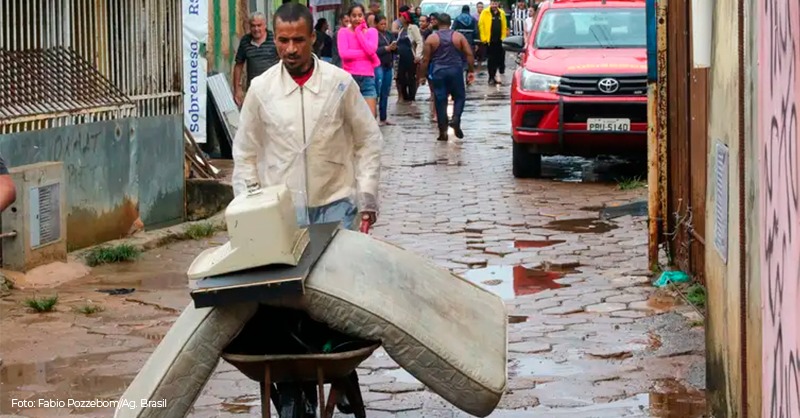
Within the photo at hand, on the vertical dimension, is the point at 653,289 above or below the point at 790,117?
below

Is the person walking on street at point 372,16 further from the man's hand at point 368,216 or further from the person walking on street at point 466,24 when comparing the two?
the man's hand at point 368,216

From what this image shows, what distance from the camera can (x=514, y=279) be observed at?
10312 millimetres

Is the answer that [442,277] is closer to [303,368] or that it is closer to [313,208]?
[303,368]

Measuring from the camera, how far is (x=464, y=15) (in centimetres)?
3341

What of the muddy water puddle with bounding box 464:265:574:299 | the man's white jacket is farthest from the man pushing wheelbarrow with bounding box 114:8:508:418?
the muddy water puddle with bounding box 464:265:574:299

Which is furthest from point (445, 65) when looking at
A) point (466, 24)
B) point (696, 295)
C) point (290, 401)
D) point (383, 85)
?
point (290, 401)

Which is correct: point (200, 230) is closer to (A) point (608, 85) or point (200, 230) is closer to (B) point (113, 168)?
(B) point (113, 168)

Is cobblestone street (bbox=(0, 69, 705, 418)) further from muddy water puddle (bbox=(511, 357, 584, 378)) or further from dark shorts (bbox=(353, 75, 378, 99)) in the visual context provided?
dark shorts (bbox=(353, 75, 378, 99))

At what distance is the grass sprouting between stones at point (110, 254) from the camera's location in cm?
1082

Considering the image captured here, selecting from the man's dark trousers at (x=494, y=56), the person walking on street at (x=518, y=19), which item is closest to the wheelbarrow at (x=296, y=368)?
the man's dark trousers at (x=494, y=56)

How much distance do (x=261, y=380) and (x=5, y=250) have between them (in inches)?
198

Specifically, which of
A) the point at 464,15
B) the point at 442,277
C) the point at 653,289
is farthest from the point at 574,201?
the point at 464,15

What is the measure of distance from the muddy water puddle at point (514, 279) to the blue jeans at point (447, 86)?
942 cm

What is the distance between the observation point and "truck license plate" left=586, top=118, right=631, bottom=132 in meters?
15.6
